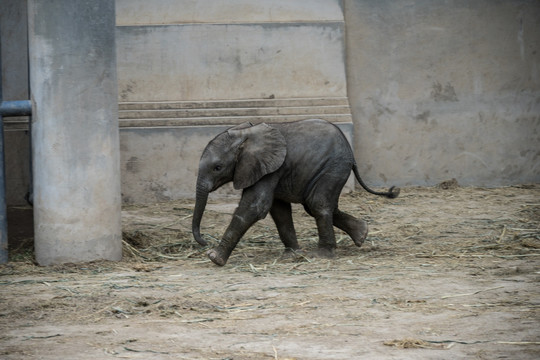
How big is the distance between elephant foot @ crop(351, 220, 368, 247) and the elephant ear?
1.27 m

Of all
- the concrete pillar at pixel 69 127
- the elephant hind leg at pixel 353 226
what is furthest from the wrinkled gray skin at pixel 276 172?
the concrete pillar at pixel 69 127

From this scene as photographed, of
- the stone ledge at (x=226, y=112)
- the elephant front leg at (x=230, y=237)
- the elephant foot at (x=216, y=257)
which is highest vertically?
the stone ledge at (x=226, y=112)

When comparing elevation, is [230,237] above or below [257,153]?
below

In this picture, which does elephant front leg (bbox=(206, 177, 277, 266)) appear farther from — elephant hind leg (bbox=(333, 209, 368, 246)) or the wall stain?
the wall stain

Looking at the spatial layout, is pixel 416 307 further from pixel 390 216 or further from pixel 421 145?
pixel 421 145

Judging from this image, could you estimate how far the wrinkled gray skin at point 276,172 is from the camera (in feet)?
30.3

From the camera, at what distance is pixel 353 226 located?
9.98m

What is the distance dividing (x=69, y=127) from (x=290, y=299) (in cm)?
318

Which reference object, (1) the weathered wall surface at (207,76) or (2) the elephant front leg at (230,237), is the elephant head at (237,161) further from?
(1) the weathered wall surface at (207,76)

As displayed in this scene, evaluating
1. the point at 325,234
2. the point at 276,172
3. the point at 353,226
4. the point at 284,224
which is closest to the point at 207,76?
the point at 284,224

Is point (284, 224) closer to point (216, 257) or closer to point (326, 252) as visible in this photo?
point (326, 252)

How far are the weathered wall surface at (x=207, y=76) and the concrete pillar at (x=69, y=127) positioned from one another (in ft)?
15.5

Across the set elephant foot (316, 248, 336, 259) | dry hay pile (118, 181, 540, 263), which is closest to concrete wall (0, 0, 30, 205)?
dry hay pile (118, 181, 540, 263)

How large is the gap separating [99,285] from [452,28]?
908cm
